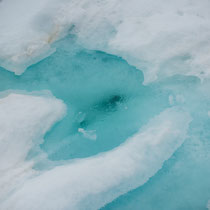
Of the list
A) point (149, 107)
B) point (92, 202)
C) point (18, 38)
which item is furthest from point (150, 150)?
point (18, 38)

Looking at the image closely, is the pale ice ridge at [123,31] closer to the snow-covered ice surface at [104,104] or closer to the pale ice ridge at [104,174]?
the snow-covered ice surface at [104,104]

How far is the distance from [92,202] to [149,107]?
28.6 inches

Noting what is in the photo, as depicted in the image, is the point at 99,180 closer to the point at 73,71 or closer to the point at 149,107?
the point at 149,107

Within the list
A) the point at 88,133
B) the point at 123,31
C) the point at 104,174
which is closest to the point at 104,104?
the point at 88,133

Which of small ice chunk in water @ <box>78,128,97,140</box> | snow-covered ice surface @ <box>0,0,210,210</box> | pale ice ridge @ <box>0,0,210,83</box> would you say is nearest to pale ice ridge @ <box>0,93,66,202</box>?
snow-covered ice surface @ <box>0,0,210,210</box>

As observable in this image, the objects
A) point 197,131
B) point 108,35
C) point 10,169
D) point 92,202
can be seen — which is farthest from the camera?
point 108,35

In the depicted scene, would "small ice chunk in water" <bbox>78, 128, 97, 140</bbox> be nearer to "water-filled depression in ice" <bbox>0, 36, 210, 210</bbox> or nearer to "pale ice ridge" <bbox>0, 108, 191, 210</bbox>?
"water-filled depression in ice" <bbox>0, 36, 210, 210</bbox>

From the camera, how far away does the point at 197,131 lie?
1.34 metres

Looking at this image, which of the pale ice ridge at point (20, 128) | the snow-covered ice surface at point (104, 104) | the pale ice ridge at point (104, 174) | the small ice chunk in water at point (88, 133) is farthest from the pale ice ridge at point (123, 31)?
the small ice chunk in water at point (88, 133)

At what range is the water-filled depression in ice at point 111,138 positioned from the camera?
1130 millimetres

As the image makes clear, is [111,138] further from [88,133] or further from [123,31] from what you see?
[123,31]

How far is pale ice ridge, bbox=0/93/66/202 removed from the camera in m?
1.21

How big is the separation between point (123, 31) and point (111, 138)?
3.25ft

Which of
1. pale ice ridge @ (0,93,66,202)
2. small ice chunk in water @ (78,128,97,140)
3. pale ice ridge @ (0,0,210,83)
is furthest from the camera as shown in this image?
pale ice ridge @ (0,0,210,83)
